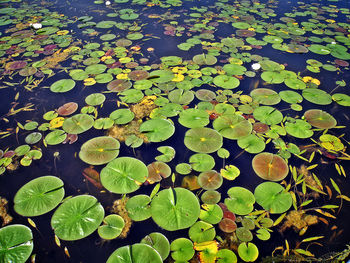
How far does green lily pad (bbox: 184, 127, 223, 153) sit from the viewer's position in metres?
2.83

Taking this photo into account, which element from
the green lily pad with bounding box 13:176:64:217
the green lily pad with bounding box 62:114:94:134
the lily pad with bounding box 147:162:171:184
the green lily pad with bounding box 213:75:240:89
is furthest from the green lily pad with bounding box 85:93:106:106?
the green lily pad with bounding box 213:75:240:89

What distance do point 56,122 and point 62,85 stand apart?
95 cm

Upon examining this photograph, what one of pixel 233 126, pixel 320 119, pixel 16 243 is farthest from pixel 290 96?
pixel 16 243

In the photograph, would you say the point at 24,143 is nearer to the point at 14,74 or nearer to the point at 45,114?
the point at 45,114

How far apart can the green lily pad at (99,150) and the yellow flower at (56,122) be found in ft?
1.93

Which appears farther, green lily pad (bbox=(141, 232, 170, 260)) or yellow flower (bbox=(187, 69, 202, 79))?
yellow flower (bbox=(187, 69, 202, 79))

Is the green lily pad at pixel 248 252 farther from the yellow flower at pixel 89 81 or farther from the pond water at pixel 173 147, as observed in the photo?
the yellow flower at pixel 89 81

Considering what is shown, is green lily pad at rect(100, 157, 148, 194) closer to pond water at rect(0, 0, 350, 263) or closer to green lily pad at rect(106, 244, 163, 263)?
pond water at rect(0, 0, 350, 263)

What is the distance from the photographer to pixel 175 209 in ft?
7.35

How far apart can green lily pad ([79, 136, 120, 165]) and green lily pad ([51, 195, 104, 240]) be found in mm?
485

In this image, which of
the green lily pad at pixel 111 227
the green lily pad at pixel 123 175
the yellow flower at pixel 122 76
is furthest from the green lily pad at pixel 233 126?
the yellow flower at pixel 122 76

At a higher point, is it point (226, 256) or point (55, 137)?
point (55, 137)

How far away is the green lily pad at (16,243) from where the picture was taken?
1.95 meters

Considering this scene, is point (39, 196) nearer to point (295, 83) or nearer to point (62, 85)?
point (62, 85)
